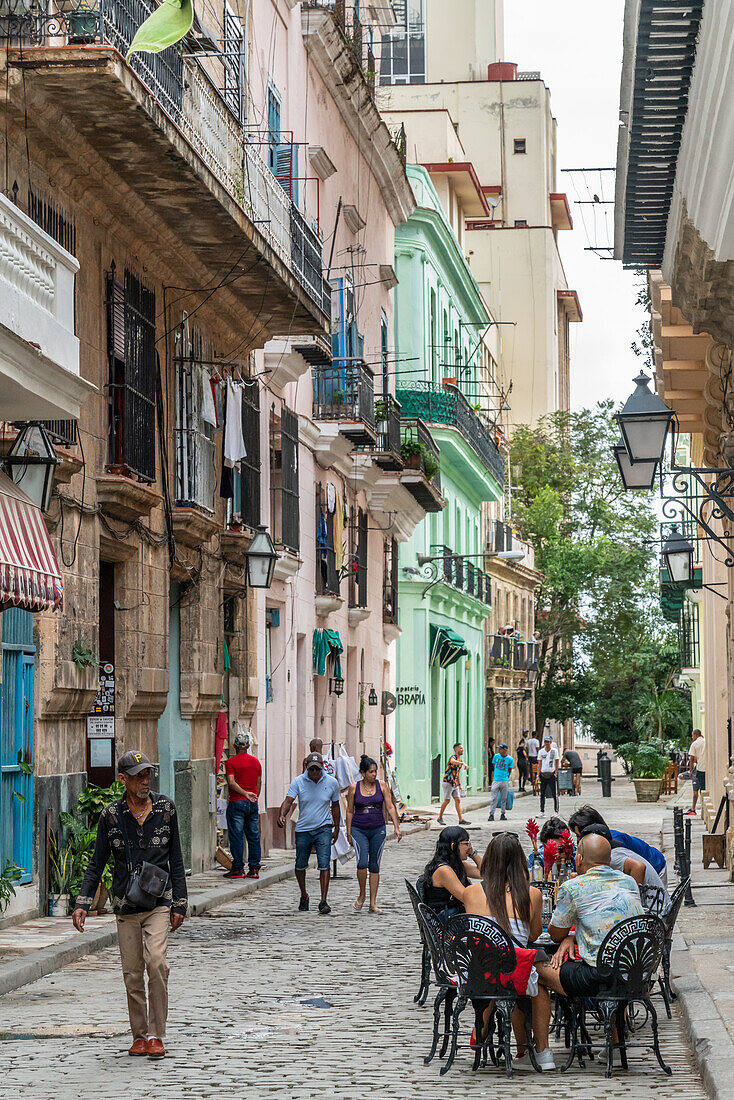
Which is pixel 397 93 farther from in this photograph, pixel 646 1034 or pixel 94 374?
pixel 646 1034

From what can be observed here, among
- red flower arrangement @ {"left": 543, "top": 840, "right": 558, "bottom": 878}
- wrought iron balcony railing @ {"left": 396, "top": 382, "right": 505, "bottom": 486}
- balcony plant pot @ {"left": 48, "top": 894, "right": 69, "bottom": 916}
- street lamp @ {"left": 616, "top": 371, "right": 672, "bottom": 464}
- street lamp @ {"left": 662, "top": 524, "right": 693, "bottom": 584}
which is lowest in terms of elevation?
balcony plant pot @ {"left": 48, "top": 894, "right": 69, "bottom": 916}

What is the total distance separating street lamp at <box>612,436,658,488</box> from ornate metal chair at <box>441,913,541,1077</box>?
5.31 m

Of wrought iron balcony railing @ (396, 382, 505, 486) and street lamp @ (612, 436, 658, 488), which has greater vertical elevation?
wrought iron balcony railing @ (396, 382, 505, 486)

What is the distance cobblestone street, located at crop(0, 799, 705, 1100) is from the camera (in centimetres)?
823

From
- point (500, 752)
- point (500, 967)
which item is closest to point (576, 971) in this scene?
point (500, 967)

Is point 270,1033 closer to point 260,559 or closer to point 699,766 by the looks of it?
point 260,559

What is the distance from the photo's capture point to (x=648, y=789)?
42188mm

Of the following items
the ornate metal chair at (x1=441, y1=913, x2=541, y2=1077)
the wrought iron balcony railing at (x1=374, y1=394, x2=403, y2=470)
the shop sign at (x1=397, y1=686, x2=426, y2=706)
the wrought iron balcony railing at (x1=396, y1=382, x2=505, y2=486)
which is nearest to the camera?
the ornate metal chair at (x1=441, y1=913, x2=541, y2=1077)

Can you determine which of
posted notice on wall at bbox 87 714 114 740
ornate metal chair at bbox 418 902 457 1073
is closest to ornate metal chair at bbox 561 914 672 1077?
ornate metal chair at bbox 418 902 457 1073

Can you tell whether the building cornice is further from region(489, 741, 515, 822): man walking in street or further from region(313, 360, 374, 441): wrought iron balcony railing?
region(489, 741, 515, 822): man walking in street

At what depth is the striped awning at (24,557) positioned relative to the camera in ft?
39.9

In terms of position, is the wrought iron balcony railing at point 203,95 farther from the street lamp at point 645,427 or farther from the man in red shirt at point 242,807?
the man in red shirt at point 242,807

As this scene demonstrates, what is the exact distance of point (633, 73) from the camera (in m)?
11.9

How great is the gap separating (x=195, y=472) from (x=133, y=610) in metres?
2.51
